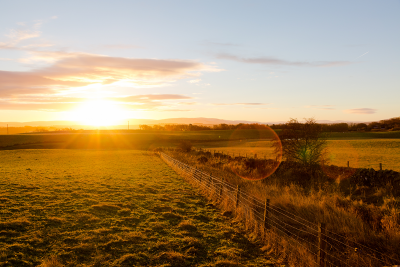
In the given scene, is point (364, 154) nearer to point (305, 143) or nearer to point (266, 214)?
point (305, 143)

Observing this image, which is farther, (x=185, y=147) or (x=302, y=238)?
(x=185, y=147)

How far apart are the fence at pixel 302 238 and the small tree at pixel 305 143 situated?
13.5 metres

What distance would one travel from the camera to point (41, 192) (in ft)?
52.4

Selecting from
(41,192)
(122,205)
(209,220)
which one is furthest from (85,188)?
(209,220)

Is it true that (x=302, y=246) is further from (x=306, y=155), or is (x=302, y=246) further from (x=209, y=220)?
(x=306, y=155)

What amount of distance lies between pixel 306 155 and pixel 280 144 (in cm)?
271

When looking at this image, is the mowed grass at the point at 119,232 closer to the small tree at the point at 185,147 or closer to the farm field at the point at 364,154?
the farm field at the point at 364,154

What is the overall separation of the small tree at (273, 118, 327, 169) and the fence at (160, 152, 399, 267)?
44.3ft

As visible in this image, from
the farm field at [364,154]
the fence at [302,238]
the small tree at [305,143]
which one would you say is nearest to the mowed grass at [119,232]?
the fence at [302,238]

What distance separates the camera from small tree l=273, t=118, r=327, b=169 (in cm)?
2498

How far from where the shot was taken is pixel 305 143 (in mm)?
25469

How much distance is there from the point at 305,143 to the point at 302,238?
19000mm

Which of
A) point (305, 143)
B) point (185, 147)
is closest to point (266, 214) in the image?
point (305, 143)

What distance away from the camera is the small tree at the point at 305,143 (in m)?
25.0
